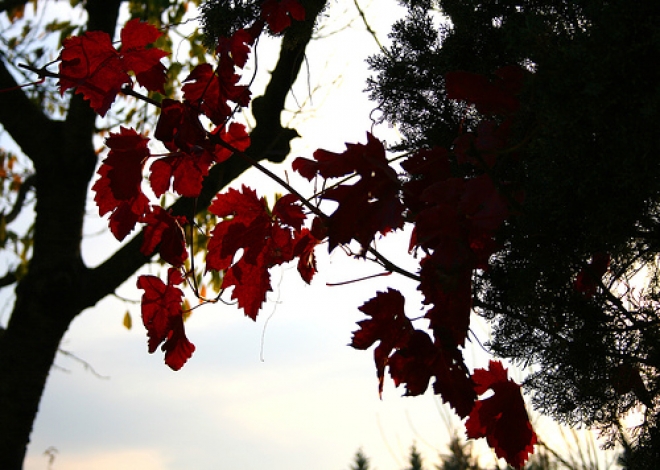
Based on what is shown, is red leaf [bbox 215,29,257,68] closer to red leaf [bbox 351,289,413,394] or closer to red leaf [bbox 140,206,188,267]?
red leaf [bbox 140,206,188,267]

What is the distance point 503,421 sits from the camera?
1.31m

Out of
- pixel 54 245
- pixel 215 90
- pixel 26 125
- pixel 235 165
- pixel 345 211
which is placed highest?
pixel 26 125

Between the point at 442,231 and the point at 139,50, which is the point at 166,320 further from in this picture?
the point at 442,231

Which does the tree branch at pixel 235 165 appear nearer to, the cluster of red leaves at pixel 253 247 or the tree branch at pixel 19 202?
the cluster of red leaves at pixel 253 247

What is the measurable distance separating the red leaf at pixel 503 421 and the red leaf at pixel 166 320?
0.53 meters

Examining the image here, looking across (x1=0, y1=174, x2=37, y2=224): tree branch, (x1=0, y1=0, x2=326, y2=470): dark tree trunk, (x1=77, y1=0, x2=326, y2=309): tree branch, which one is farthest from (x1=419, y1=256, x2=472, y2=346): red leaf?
(x1=0, y1=174, x2=37, y2=224): tree branch

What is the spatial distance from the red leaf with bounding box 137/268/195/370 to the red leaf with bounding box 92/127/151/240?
0.13 metres

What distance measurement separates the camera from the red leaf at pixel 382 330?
3.90ft

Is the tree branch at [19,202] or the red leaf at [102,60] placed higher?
the tree branch at [19,202]

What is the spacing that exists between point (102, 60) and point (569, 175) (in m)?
0.86

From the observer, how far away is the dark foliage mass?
100 centimetres

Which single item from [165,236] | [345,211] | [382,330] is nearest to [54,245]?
[165,236]

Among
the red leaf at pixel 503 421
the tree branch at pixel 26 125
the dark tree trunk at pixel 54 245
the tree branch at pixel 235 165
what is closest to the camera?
the red leaf at pixel 503 421

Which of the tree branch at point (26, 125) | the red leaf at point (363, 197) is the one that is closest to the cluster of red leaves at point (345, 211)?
the red leaf at point (363, 197)
